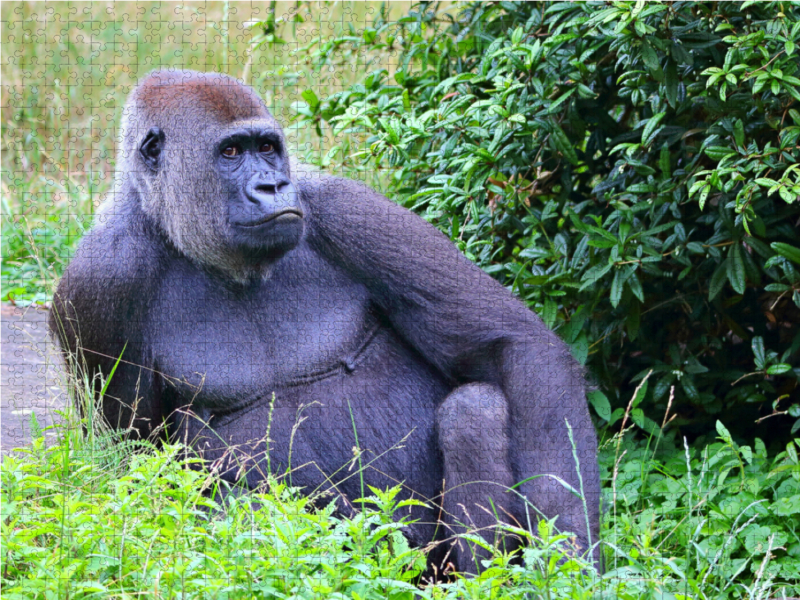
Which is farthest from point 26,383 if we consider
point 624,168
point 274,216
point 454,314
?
point 624,168

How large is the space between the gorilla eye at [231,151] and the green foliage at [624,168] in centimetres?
73

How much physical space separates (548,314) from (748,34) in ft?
3.66

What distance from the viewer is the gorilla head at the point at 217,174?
2572mm

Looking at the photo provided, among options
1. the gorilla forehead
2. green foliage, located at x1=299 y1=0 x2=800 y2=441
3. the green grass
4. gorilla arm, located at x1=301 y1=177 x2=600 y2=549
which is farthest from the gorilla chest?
green foliage, located at x1=299 y1=0 x2=800 y2=441

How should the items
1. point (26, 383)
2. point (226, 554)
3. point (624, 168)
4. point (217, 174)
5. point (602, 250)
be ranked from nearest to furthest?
point (226, 554) < point (217, 174) < point (602, 250) < point (624, 168) < point (26, 383)

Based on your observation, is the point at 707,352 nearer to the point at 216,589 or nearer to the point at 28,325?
the point at 216,589

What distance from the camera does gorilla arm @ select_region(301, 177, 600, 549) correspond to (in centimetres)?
273

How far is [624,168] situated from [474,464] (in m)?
1.29

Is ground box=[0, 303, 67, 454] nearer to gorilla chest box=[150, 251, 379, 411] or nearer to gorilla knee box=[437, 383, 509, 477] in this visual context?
gorilla chest box=[150, 251, 379, 411]

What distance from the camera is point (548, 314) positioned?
10.7 feet

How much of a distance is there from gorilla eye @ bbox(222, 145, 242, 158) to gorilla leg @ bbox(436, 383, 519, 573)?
3.13 ft

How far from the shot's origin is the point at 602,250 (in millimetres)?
3168

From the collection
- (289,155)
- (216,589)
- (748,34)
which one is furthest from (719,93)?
(216,589)

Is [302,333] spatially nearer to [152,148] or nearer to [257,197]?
[257,197]
